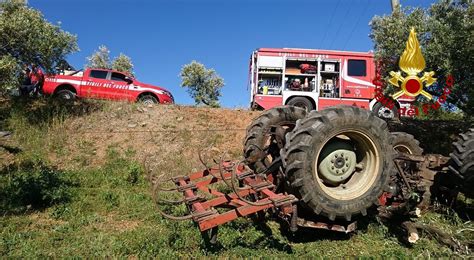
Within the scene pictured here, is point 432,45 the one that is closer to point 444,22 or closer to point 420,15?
point 444,22

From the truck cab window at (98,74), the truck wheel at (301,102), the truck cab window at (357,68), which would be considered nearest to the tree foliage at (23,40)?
the truck cab window at (98,74)

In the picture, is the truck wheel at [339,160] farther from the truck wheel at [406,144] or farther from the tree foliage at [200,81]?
the tree foliage at [200,81]

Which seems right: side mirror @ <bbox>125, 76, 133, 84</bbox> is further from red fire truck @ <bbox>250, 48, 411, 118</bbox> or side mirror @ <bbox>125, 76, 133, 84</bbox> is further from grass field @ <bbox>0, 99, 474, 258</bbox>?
red fire truck @ <bbox>250, 48, 411, 118</bbox>

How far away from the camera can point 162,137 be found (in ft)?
34.8

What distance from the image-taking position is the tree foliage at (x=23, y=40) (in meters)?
8.17

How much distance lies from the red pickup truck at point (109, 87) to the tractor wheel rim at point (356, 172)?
34.4 feet

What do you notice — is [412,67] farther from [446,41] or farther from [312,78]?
[312,78]

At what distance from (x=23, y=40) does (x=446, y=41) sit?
9276 mm

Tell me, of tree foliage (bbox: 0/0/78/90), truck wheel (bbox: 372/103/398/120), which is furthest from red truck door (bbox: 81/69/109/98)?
truck wheel (bbox: 372/103/398/120)

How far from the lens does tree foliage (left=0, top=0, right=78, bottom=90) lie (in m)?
8.17

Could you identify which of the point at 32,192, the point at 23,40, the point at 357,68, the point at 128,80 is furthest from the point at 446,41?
the point at 128,80

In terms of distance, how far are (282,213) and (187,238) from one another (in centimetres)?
111

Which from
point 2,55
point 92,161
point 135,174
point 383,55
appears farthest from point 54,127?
point 383,55

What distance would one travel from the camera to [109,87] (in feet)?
47.2
